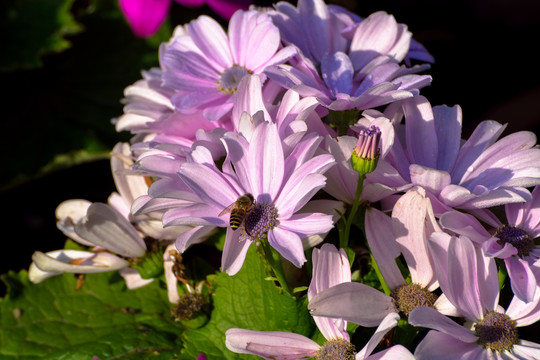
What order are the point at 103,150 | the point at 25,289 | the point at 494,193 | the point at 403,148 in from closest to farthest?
the point at 494,193 < the point at 403,148 < the point at 25,289 < the point at 103,150

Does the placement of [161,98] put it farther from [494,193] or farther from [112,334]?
[494,193]

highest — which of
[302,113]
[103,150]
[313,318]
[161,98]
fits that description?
[302,113]

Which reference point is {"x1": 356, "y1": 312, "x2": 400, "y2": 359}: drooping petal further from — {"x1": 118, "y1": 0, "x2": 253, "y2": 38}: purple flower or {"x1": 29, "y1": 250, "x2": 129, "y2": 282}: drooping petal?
{"x1": 118, "y1": 0, "x2": 253, "y2": 38}: purple flower

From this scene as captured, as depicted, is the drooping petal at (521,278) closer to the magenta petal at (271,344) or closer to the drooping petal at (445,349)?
the drooping petal at (445,349)

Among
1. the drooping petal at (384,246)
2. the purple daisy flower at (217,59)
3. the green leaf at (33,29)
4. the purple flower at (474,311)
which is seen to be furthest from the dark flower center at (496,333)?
the green leaf at (33,29)

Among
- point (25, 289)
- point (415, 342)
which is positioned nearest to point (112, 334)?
point (25, 289)

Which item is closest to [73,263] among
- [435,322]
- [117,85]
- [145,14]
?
[435,322]

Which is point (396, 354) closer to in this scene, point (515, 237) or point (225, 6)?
point (515, 237)
